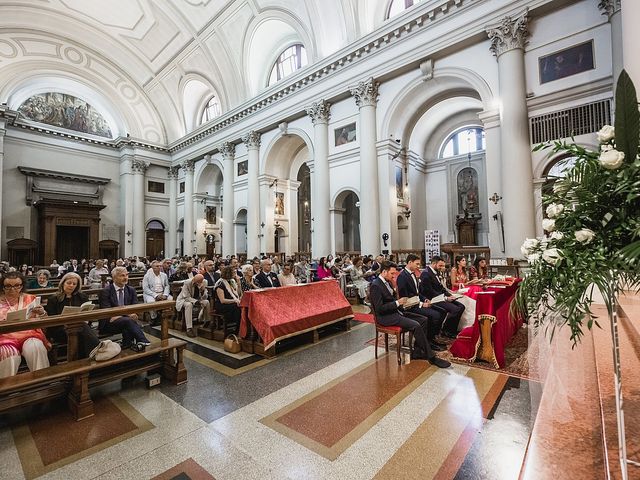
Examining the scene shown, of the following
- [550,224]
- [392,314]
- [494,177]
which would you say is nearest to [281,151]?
[494,177]

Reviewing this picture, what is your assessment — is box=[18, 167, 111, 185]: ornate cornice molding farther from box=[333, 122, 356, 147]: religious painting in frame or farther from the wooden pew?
the wooden pew

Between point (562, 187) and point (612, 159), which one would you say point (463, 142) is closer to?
point (562, 187)

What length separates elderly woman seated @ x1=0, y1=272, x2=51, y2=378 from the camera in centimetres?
305

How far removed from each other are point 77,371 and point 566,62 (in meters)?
12.7

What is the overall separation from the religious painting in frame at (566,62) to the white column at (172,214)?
2211 cm

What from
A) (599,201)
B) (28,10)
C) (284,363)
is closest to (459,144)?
(284,363)

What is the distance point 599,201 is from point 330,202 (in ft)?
43.9

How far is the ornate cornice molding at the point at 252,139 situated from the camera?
17625 mm

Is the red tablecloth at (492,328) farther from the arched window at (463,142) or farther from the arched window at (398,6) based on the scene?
the arched window at (463,142)

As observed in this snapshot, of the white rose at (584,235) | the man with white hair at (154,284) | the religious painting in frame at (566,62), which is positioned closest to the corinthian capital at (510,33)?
the religious painting in frame at (566,62)

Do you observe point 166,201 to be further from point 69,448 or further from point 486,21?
point 69,448

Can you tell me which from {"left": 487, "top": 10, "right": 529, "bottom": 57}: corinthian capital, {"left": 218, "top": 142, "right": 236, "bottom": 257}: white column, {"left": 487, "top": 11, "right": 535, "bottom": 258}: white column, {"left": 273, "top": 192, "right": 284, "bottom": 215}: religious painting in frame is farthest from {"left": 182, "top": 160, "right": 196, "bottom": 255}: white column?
{"left": 487, "top": 10, "right": 529, "bottom": 57}: corinthian capital

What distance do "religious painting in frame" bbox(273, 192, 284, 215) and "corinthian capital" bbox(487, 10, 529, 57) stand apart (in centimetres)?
1197

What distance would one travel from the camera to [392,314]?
4.46 metres
